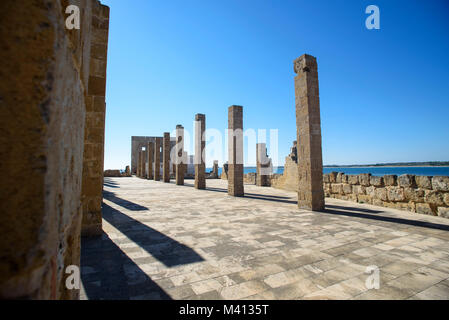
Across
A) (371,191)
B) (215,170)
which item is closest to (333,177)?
(371,191)

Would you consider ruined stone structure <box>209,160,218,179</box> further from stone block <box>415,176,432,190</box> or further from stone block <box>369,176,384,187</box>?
stone block <box>415,176,432,190</box>

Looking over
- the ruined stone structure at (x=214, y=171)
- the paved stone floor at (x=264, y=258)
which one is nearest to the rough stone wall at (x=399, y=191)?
the paved stone floor at (x=264, y=258)

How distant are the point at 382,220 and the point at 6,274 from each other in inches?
260

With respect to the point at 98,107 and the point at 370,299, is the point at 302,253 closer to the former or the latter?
the point at 370,299

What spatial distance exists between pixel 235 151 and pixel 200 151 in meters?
3.93

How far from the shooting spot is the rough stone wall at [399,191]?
5.79 m

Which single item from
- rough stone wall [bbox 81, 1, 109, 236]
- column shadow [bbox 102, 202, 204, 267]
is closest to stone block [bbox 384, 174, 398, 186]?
column shadow [bbox 102, 202, 204, 267]

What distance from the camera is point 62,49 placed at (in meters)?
0.69

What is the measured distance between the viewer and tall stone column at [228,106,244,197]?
33.9 feet

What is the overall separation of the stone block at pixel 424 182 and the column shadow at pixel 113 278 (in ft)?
24.2

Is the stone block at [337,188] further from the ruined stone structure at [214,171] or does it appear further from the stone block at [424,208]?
the ruined stone structure at [214,171]

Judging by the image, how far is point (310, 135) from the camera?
681 centimetres

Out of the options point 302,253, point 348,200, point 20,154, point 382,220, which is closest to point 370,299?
point 302,253

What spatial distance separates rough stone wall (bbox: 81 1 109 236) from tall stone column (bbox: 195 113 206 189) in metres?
9.48
